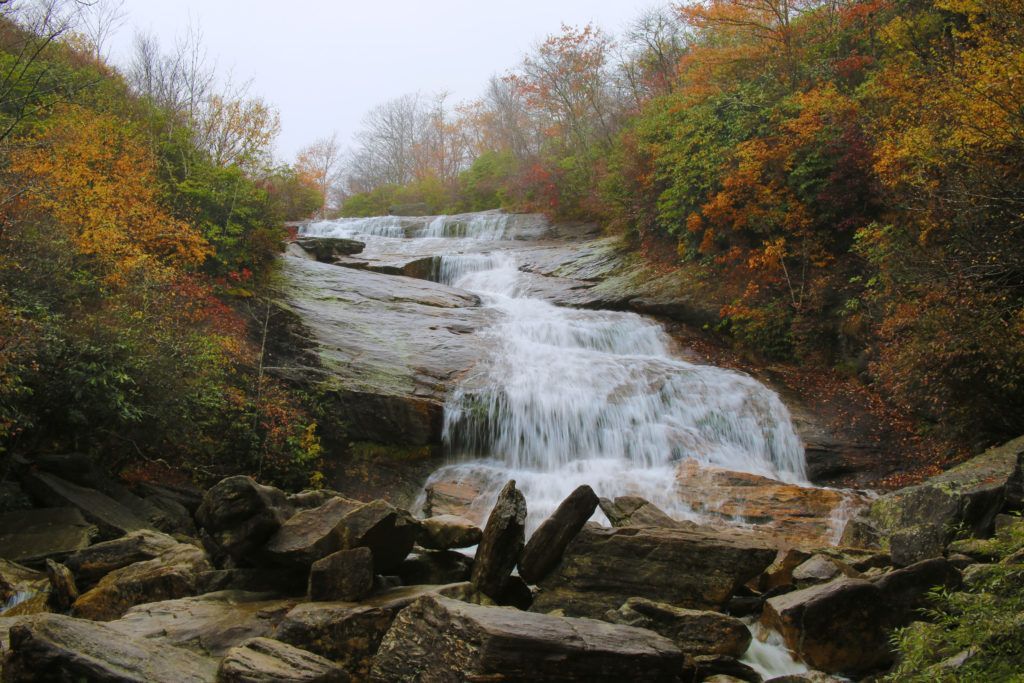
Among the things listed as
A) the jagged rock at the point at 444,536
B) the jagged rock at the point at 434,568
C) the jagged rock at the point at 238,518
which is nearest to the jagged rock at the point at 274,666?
the jagged rock at the point at 238,518

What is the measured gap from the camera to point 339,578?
19.1 ft

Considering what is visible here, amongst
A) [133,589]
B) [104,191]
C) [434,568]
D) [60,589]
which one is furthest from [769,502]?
[104,191]

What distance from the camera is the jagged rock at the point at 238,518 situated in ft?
20.7

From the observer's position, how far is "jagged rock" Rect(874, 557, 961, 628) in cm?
556

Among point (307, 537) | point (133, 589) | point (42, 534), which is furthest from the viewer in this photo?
point (42, 534)

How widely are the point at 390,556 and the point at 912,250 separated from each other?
11141 mm

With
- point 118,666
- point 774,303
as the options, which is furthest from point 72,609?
point 774,303

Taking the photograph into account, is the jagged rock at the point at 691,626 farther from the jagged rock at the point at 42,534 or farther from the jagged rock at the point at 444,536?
the jagged rock at the point at 42,534

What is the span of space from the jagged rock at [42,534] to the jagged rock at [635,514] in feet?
20.6

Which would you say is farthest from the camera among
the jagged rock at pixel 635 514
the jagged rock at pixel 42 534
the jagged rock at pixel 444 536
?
the jagged rock at pixel 635 514

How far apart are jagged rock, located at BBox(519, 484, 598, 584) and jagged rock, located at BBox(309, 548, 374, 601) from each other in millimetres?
1646

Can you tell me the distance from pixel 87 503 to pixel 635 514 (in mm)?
7130

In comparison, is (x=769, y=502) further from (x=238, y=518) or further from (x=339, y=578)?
(x=238, y=518)

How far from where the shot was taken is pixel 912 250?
1227 cm
